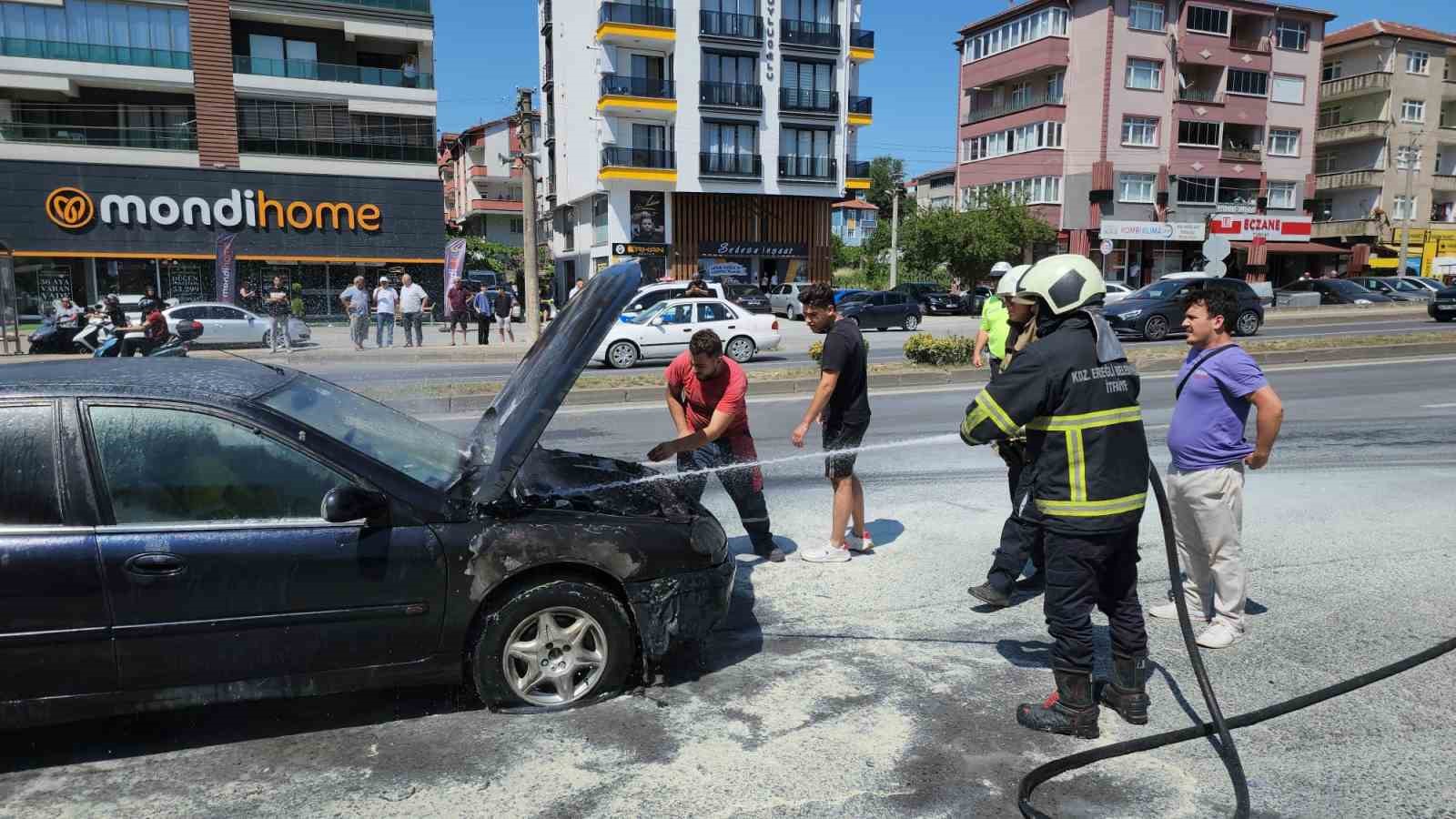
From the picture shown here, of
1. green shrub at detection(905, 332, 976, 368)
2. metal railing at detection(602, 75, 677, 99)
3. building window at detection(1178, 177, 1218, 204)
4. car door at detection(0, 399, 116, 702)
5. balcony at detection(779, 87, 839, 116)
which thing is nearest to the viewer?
car door at detection(0, 399, 116, 702)

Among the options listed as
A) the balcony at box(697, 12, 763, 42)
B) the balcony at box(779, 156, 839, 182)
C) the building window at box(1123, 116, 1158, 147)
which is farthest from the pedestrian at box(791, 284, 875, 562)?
the building window at box(1123, 116, 1158, 147)

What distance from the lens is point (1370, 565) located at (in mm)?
5570

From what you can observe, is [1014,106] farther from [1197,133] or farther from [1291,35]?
[1291,35]

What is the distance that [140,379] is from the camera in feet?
11.6

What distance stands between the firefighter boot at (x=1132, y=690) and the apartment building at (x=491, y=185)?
71.3 meters

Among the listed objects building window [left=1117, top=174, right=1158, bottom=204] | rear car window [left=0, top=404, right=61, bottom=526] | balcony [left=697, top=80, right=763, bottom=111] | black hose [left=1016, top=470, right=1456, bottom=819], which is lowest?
black hose [left=1016, top=470, right=1456, bottom=819]

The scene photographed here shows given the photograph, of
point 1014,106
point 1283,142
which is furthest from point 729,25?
point 1283,142

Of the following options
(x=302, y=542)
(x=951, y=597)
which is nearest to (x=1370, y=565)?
(x=951, y=597)

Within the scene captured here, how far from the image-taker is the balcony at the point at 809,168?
48.0m

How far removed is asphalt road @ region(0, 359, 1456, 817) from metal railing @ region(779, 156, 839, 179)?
44207mm

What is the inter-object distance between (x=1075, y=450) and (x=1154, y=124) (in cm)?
5362

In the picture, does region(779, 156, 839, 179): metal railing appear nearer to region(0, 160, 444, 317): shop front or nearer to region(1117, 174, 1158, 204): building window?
region(1117, 174, 1158, 204): building window

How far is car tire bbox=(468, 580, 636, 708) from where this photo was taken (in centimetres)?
365

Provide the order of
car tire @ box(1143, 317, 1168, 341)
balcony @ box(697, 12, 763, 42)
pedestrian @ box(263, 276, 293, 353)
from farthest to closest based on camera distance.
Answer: balcony @ box(697, 12, 763, 42) < pedestrian @ box(263, 276, 293, 353) < car tire @ box(1143, 317, 1168, 341)
